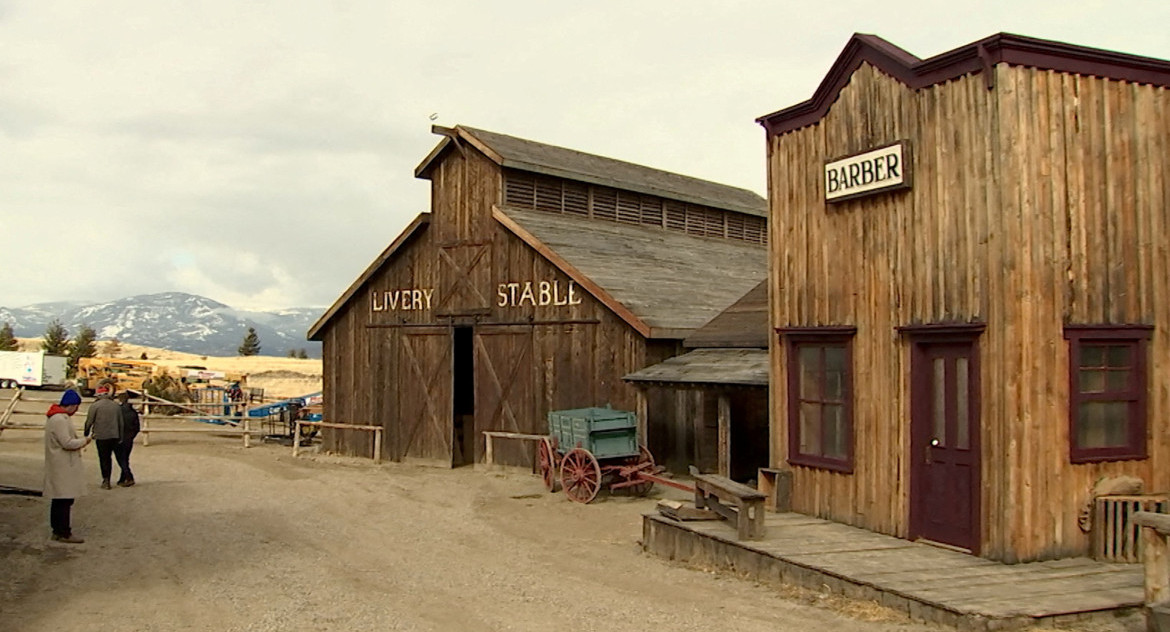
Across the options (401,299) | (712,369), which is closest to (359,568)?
(712,369)

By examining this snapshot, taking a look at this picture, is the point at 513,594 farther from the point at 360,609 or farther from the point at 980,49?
the point at 980,49

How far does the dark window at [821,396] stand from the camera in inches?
465

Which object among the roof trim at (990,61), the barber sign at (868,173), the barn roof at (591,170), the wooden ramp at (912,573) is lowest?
the wooden ramp at (912,573)

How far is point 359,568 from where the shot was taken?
11.2 m

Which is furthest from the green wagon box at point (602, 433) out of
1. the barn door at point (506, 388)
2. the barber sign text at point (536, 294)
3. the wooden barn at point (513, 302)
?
the barber sign text at point (536, 294)

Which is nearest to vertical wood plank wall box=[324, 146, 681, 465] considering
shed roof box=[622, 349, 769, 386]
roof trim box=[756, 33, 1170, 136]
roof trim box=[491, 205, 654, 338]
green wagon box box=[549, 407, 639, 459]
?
roof trim box=[491, 205, 654, 338]

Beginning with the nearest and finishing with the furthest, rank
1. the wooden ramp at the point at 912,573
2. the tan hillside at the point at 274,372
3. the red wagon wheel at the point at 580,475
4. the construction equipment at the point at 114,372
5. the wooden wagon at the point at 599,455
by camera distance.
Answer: the wooden ramp at the point at 912,573, the red wagon wheel at the point at 580,475, the wooden wagon at the point at 599,455, the construction equipment at the point at 114,372, the tan hillside at the point at 274,372

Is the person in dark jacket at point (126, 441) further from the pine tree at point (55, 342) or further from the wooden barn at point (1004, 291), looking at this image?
the pine tree at point (55, 342)

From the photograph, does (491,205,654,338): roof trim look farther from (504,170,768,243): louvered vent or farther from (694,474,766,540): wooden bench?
(694,474,766,540): wooden bench

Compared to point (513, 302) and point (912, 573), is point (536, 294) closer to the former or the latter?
point (513, 302)

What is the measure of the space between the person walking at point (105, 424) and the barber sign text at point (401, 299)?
25.5 feet

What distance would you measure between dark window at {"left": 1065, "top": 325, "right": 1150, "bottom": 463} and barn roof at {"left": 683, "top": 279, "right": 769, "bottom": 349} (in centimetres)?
689

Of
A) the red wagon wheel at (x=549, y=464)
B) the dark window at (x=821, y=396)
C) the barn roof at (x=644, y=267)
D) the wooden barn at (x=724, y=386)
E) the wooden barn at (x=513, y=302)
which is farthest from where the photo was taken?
the wooden barn at (x=513, y=302)

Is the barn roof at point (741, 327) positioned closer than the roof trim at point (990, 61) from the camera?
No
